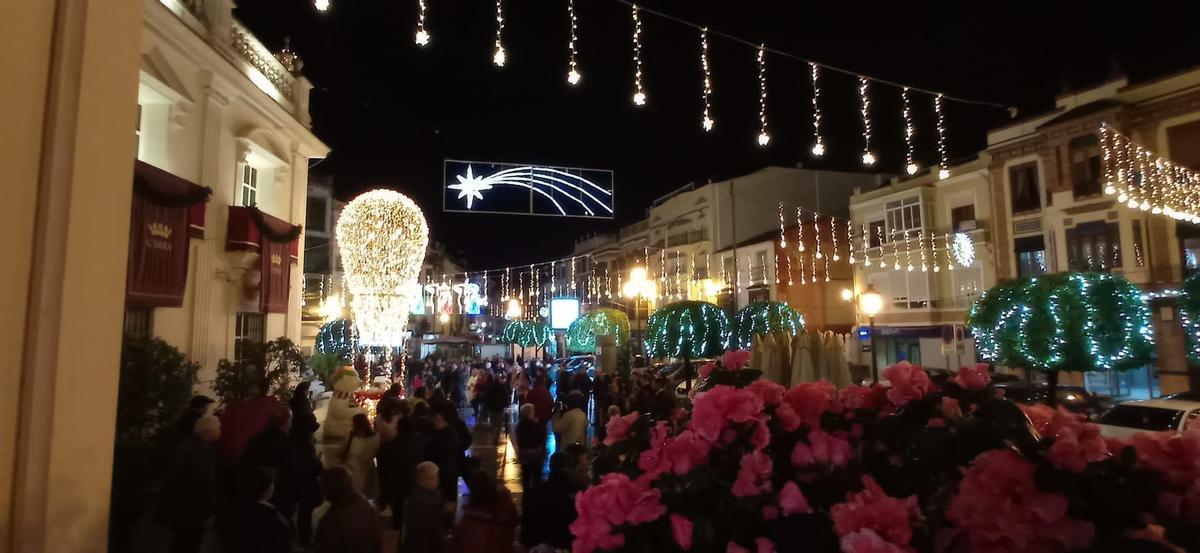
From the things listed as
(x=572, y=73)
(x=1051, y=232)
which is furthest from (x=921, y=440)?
(x=1051, y=232)

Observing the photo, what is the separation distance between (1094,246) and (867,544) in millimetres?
26611

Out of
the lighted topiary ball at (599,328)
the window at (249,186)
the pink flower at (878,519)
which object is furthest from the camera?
the lighted topiary ball at (599,328)

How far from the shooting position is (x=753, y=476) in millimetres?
1960

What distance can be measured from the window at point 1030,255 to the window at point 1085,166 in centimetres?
236

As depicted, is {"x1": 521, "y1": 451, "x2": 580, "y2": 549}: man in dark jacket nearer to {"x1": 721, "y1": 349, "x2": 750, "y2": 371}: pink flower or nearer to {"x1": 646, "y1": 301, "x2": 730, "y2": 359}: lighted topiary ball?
{"x1": 721, "y1": 349, "x2": 750, "y2": 371}: pink flower

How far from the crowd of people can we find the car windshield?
788cm

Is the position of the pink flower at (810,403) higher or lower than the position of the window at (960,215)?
lower

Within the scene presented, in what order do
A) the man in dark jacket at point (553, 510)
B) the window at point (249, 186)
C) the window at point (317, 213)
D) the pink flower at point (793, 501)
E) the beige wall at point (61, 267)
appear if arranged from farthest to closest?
the window at point (317, 213), the window at point (249, 186), the man in dark jacket at point (553, 510), the beige wall at point (61, 267), the pink flower at point (793, 501)

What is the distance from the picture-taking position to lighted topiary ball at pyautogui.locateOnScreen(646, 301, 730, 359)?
13.0m

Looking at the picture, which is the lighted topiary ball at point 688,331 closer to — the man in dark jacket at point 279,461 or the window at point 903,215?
the man in dark jacket at point 279,461

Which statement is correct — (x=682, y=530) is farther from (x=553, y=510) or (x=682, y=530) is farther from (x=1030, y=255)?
(x=1030, y=255)

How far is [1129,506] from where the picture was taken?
1.57 meters

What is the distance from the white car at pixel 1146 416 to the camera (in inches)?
398

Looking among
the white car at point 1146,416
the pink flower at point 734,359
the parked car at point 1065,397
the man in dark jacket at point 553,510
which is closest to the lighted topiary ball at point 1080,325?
the white car at point 1146,416
